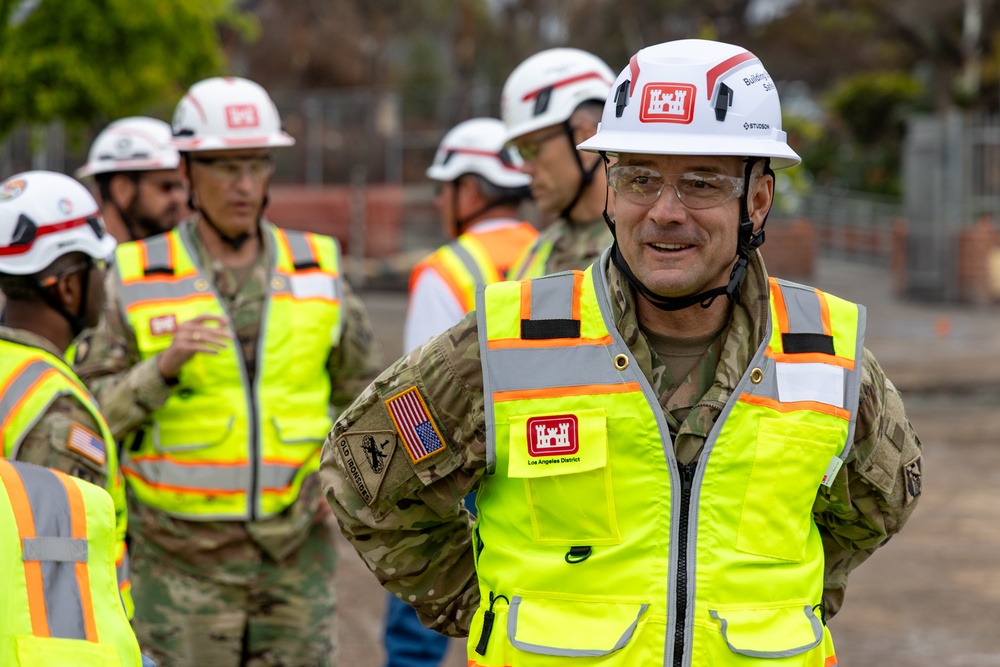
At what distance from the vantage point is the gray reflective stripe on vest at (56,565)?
80.2 inches

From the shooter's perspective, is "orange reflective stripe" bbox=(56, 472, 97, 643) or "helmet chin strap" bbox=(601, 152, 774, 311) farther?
"helmet chin strap" bbox=(601, 152, 774, 311)

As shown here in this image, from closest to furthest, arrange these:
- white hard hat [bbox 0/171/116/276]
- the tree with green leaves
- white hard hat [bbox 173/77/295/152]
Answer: white hard hat [bbox 0/171/116/276] < white hard hat [bbox 173/77/295/152] < the tree with green leaves

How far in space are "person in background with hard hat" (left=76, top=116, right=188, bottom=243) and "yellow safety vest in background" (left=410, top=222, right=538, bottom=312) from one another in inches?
65.7

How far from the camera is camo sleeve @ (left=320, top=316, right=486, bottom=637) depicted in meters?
2.82

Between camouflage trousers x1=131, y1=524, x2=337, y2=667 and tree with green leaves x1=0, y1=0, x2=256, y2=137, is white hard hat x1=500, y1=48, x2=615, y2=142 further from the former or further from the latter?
tree with green leaves x1=0, y1=0, x2=256, y2=137

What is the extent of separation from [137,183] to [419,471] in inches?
155

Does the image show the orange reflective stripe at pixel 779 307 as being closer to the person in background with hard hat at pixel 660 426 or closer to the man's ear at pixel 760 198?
the person in background with hard hat at pixel 660 426

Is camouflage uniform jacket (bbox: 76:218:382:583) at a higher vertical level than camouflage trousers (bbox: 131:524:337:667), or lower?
higher

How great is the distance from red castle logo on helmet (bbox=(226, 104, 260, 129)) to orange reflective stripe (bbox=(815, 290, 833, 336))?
2578mm

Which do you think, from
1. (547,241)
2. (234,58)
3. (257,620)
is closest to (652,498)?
(547,241)

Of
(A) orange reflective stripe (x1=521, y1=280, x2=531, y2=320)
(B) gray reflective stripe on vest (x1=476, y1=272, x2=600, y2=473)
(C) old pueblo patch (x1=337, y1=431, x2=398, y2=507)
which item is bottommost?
(C) old pueblo patch (x1=337, y1=431, x2=398, y2=507)

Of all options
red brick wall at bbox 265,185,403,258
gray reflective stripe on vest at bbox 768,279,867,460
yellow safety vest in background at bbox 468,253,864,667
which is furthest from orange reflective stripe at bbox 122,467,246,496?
red brick wall at bbox 265,185,403,258

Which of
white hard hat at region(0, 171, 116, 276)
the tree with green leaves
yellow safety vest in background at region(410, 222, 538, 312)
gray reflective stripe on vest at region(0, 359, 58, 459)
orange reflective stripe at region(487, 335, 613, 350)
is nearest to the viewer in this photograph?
orange reflective stripe at region(487, 335, 613, 350)

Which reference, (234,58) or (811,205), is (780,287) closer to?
(811,205)
